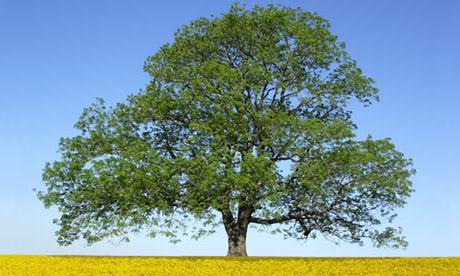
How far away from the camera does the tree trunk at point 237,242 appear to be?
116 ft

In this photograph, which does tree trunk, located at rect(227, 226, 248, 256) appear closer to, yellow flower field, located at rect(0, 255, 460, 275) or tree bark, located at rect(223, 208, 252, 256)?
tree bark, located at rect(223, 208, 252, 256)

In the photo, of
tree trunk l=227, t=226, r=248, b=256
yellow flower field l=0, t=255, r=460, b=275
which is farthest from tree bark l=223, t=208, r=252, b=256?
yellow flower field l=0, t=255, r=460, b=275

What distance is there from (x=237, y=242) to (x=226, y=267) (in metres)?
7.06

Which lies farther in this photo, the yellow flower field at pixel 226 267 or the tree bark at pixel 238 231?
the tree bark at pixel 238 231

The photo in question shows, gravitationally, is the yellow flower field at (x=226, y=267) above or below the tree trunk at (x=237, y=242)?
below

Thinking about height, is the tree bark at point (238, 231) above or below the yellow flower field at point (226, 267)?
above

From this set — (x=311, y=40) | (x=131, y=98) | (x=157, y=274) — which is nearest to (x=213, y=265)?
(x=157, y=274)

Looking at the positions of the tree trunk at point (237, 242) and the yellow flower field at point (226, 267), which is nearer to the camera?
the yellow flower field at point (226, 267)

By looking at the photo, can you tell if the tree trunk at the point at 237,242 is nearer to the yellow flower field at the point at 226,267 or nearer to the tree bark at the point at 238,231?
the tree bark at the point at 238,231

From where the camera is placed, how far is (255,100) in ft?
116

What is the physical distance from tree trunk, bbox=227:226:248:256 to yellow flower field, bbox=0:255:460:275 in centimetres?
228

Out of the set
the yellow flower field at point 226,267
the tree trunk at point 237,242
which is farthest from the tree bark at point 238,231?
the yellow flower field at point 226,267

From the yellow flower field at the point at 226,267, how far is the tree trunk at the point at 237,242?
2280mm

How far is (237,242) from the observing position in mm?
35500
